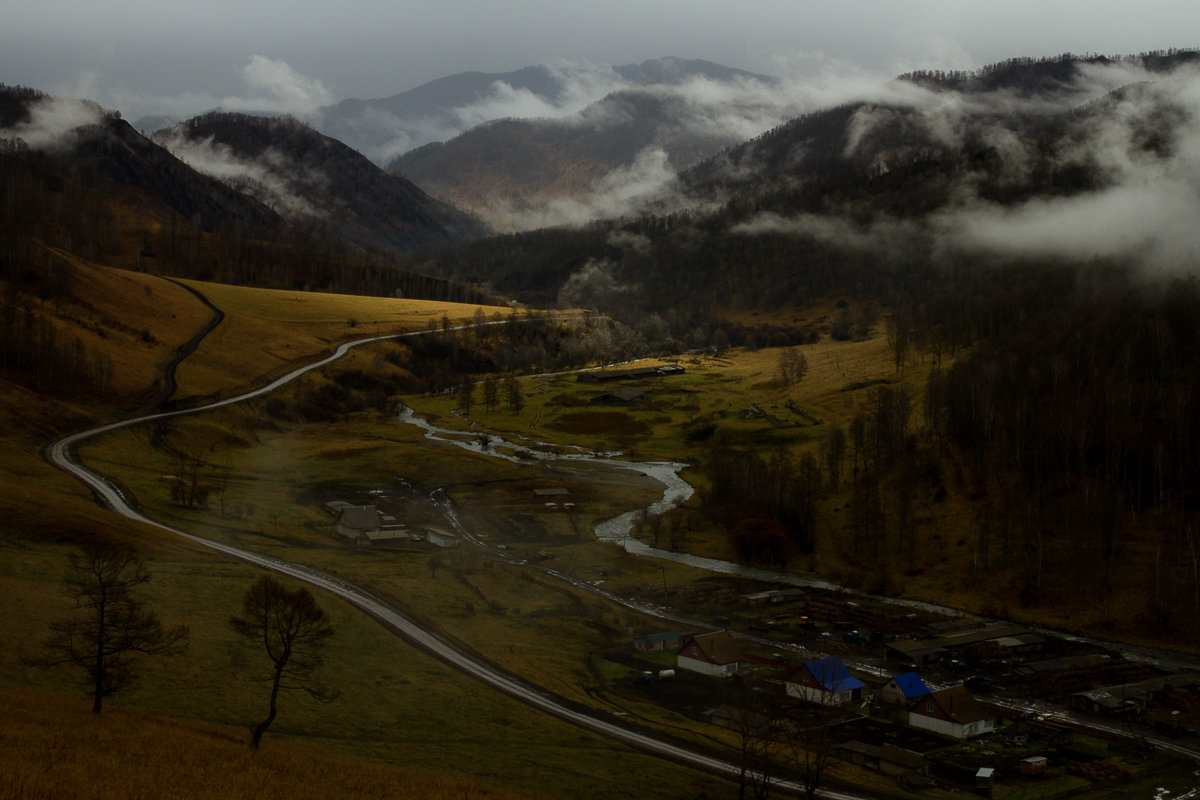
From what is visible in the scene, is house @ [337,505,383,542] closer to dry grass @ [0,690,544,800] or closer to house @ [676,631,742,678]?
house @ [676,631,742,678]

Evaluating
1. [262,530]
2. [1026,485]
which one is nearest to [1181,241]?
[1026,485]

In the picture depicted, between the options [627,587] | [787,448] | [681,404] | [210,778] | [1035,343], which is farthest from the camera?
[681,404]

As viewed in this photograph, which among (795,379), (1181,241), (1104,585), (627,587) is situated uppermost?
(1181,241)

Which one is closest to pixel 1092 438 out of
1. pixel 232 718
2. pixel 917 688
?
pixel 917 688

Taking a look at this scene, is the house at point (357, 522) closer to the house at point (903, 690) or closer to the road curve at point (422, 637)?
the road curve at point (422, 637)

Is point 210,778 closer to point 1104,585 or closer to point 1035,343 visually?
point 1104,585

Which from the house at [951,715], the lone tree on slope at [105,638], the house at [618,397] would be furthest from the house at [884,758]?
the house at [618,397]
